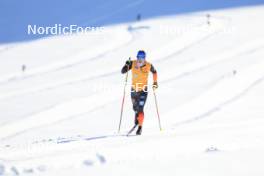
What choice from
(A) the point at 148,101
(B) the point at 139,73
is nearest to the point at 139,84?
(B) the point at 139,73

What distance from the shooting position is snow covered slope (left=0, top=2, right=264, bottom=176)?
750 centimetres

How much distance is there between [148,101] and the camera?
18.7 meters

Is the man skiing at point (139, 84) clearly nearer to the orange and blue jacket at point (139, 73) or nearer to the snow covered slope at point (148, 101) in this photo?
the orange and blue jacket at point (139, 73)

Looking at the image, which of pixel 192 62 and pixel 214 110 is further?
pixel 192 62

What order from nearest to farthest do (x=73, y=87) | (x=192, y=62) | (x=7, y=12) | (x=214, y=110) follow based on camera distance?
1. (x=214, y=110)
2. (x=73, y=87)
3. (x=192, y=62)
4. (x=7, y=12)

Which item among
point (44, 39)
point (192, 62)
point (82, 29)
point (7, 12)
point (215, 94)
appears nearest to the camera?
point (215, 94)

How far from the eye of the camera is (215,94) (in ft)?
62.3

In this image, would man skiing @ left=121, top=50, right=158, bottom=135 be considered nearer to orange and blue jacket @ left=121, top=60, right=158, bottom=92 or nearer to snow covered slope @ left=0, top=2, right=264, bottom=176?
orange and blue jacket @ left=121, top=60, right=158, bottom=92

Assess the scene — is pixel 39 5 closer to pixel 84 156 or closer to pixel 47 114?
pixel 47 114

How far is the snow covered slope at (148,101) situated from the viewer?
7500mm

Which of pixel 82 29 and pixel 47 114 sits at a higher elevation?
pixel 82 29

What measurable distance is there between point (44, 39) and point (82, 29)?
2.94 metres

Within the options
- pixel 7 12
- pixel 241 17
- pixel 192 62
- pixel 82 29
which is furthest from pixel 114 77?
pixel 7 12

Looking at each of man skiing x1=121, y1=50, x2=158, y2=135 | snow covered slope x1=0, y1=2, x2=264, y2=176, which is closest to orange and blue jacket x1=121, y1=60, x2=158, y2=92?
man skiing x1=121, y1=50, x2=158, y2=135
